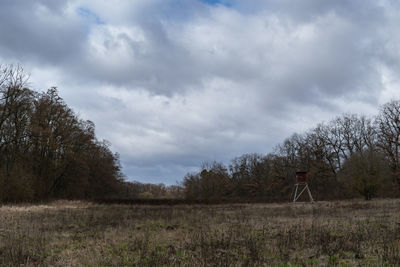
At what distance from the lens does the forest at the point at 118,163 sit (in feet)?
110

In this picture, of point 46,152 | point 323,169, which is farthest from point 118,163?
point 323,169

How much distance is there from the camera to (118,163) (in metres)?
57.6

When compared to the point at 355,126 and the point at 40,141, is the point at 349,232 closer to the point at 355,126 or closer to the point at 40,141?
the point at 40,141

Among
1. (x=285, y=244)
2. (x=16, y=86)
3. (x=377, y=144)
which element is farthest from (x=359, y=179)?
(x=16, y=86)

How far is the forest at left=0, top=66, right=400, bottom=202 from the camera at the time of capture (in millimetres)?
33406

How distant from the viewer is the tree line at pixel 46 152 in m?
32.1

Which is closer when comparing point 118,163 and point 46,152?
point 46,152

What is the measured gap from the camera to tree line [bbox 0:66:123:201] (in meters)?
32.1

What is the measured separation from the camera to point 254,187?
6444cm

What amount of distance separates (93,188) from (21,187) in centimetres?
2047

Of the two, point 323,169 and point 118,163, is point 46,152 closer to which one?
point 118,163

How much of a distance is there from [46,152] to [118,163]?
16.5m

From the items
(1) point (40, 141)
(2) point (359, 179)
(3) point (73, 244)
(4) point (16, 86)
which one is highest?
(4) point (16, 86)

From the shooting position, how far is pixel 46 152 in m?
42.4
